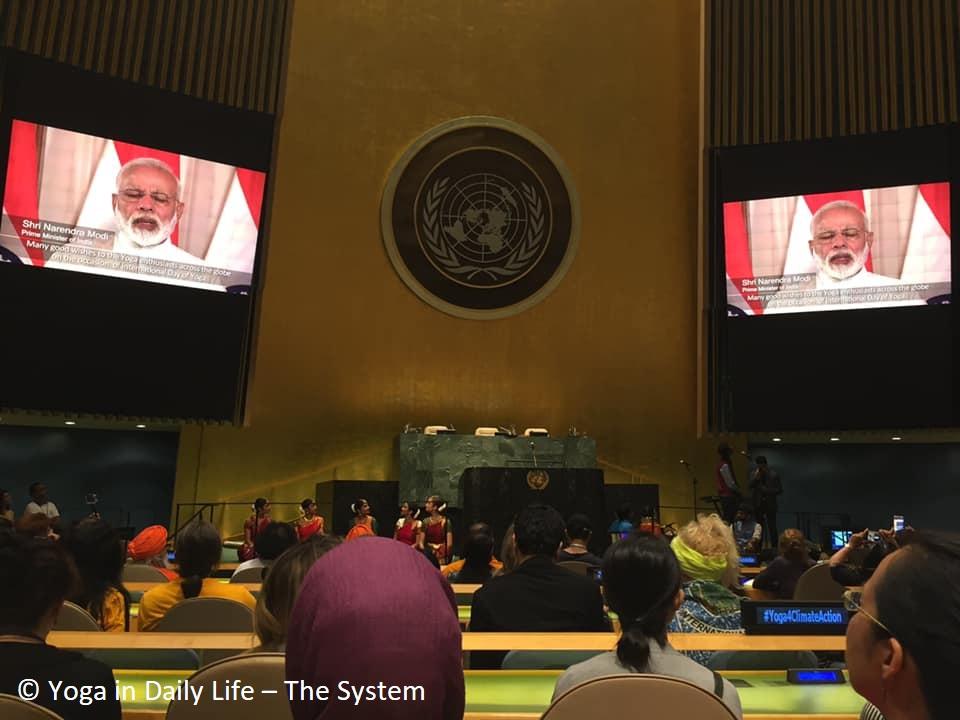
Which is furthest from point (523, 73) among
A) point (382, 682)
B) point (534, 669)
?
point (382, 682)

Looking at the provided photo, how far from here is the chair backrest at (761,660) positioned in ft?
7.14

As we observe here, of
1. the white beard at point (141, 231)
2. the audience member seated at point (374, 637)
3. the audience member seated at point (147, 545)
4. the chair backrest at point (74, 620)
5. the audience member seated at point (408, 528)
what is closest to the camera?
the audience member seated at point (374, 637)

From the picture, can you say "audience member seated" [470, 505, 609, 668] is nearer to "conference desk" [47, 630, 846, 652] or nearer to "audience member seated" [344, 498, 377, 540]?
"conference desk" [47, 630, 846, 652]

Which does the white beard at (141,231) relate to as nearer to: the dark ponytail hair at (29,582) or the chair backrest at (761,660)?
the dark ponytail hair at (29,582)

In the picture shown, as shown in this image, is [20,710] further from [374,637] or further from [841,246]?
[841,246]

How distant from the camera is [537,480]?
8844 mm

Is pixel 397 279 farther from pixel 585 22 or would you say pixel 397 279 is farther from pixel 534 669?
pixel 534 669

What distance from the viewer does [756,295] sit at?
1067 cm

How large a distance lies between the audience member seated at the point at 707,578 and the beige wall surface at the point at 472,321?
26.8 ft

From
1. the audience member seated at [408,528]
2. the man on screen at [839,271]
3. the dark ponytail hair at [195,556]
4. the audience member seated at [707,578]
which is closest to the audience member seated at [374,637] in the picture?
the audience member seated at [707,578]

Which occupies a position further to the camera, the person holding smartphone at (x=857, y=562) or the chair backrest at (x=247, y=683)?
the person holding smartphone at (x=857, y=562)

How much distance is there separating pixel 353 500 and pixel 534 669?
299 inches

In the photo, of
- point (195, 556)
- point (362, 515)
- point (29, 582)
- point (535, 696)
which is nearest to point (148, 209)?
point (362, 515)

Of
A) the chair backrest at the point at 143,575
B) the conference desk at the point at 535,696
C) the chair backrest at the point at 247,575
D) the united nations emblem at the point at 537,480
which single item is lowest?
the chair backrest at the point at 143,575
